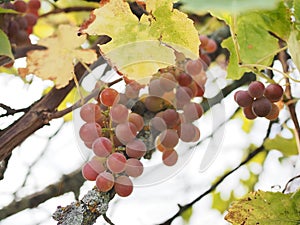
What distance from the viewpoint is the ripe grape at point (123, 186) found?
2.40ft

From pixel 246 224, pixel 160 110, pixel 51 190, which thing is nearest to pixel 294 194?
pixel 246 224

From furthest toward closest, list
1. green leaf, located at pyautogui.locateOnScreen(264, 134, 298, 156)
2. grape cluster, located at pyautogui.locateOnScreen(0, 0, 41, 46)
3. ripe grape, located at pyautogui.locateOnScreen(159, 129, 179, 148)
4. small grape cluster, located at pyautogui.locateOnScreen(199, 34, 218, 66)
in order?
green leaf, located at pyautogui.locateOnScreen(264, 134, 298, 156)
small grape cluster, located at pyautogui.locateOnScreen(199, 34, 218, 66)
grape cluster, located at pyautogui.locateOnScreen(0, 0, 41, 46)
ripe grape, located at pyautogui.locateOnScreen(159, 129, 179, 148)

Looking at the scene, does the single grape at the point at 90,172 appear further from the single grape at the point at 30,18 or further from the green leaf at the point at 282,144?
the green leaf at the point at 282,144

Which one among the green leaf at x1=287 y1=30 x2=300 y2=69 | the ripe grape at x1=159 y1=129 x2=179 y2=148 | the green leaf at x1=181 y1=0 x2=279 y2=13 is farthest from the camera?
the ripe grape at x1=159 y1=129 x2=179 y2=148

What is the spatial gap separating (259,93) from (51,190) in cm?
55

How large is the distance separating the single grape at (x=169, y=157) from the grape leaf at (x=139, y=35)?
0.14 meters

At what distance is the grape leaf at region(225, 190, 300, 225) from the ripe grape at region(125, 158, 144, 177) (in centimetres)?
14

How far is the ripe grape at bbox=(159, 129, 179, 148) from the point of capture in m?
0.78

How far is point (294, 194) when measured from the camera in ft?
2.47

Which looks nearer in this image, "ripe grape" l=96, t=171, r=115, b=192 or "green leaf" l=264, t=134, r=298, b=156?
"ripe grape" l=96, t=171, r=115, b=192

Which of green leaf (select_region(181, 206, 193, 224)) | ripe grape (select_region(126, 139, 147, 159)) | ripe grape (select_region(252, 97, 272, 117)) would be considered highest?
ripe grape (select_region(252, 97, 272, 117))

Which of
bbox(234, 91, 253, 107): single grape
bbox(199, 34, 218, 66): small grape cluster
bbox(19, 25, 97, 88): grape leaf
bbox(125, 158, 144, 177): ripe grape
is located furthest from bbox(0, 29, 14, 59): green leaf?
bbox(199, 34, 218, 66): small grape cluster

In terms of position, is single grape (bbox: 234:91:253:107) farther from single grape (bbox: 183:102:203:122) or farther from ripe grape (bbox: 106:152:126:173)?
ripe grape (bbox: 106:152:126:173)

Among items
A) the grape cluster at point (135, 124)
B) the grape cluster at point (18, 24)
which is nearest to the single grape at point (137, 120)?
the grape cluster at point (135, 124)
